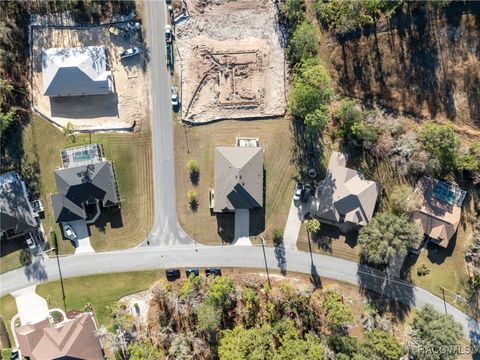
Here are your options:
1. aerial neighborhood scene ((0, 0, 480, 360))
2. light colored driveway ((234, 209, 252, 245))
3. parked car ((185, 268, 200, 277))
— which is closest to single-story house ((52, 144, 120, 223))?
aerial neighborhood scene ((0, 0, 480, 360))

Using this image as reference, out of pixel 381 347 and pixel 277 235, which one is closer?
pixel 381 347

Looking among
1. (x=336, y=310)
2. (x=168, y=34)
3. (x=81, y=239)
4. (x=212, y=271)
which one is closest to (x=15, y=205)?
(x=81, y=239)

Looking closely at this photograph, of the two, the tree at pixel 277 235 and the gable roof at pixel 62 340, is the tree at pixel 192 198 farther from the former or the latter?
the gable roof at pixel 62 340

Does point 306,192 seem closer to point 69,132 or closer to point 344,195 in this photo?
point 344,195

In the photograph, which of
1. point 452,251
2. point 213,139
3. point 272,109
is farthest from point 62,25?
point 452,251

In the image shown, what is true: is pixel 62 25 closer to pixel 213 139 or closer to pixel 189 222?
pixel 213 139
